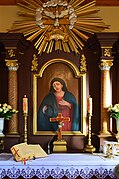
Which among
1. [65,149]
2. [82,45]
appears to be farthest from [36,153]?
[82,45]

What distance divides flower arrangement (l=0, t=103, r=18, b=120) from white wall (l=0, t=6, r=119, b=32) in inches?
47.8

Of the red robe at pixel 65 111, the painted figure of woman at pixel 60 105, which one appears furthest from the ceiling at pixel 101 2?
the red robe at pixel 65 111

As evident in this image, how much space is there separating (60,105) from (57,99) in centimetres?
10

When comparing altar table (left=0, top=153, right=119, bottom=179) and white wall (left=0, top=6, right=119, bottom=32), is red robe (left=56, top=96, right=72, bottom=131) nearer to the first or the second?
altar table (left=0, top=153, right=119, bottom=179)

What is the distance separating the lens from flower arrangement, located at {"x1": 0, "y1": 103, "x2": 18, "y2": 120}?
3930mm

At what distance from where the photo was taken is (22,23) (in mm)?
4355

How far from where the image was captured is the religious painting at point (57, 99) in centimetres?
427

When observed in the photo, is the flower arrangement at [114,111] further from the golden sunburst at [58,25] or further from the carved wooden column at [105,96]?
the golden sunburst at [58,25]

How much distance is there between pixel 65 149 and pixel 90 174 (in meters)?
0.73

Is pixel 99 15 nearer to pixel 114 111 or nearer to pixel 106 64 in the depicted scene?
pixel 106 64

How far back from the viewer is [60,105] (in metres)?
4.29

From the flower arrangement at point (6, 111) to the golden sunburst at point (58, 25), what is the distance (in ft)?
3.06

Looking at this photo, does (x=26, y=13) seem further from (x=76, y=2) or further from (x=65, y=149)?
(x=65, y=149)

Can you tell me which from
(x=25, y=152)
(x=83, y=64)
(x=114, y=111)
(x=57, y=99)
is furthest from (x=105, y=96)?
(x=25, y=152)
